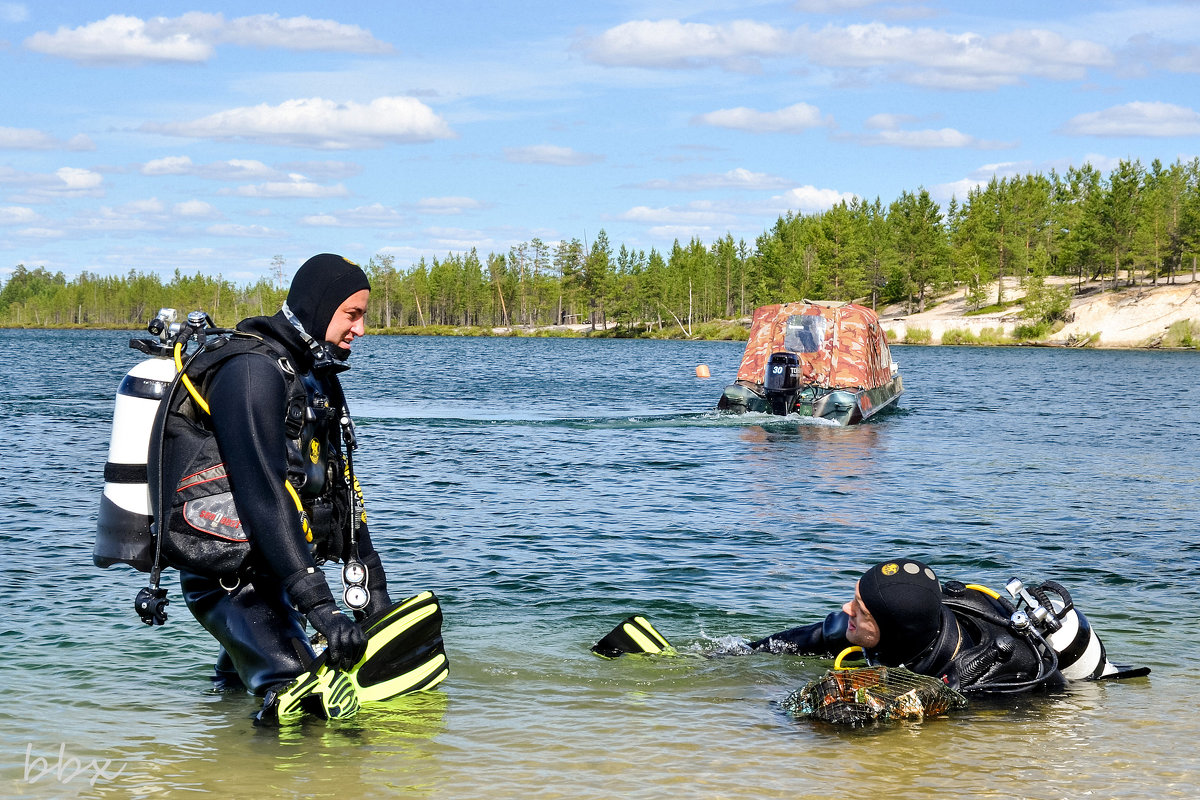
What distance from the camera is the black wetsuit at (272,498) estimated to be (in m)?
4.55

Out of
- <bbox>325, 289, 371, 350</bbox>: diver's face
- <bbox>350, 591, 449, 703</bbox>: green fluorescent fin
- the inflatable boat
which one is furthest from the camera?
the inflatable boat

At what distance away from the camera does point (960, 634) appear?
6.50 m

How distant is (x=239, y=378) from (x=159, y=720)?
8.40 ft

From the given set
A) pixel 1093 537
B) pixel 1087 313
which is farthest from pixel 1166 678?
pixel 1087 313

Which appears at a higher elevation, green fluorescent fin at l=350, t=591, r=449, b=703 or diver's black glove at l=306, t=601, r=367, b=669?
diver's black glove at l=306, t=601, r=367, b=669

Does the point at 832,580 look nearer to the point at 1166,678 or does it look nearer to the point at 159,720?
the point at 1166,678

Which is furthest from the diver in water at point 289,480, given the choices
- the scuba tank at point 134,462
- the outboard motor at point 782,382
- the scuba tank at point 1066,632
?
the outboard motor at point 782,382

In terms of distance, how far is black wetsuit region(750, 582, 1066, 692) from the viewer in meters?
6.43

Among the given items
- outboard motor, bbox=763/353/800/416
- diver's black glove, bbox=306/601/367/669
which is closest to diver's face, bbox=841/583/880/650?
diver's black glove, bbox=306/601/367/669

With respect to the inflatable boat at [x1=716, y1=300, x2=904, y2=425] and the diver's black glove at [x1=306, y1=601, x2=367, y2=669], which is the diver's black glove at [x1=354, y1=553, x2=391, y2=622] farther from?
the inflatable boat at [x1=716, y1=300, x2=904, y2=425]

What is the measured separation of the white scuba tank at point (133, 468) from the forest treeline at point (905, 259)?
104375mm

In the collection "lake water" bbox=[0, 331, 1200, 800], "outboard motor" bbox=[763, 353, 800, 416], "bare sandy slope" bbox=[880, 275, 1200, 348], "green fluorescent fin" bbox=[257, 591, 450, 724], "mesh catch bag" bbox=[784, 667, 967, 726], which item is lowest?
"lake water" bbox=[0, 331, 1200, 800]

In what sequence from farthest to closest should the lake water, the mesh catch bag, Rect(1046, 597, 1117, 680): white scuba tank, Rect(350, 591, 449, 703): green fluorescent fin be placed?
Rect(1046, 597, 1117, 680): white scuba tank
the mesh catch bag
Rect(350, 591, 449, 703): green fluorescent fin
the lake water

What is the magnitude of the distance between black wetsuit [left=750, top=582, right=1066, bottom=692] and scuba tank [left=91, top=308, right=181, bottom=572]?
162 inches
